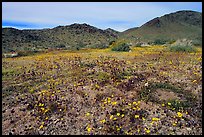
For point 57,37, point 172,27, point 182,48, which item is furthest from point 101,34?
point 182,48

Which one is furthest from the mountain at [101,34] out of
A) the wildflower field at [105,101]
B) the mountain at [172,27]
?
the wildflower field at [105,101]

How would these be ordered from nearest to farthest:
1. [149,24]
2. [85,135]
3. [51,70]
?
[85,135] < [51,70] < [149,24]

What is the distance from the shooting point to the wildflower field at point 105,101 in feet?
26.4

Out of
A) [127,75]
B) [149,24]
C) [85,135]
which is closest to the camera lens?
[85,135]

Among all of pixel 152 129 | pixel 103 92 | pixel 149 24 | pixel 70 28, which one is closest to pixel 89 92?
pixel 103 92

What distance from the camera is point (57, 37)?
59.6 m

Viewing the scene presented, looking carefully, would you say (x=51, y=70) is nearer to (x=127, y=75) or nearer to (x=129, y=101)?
(x=127, y=75)

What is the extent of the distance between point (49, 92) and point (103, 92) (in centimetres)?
209

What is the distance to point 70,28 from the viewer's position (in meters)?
68.4

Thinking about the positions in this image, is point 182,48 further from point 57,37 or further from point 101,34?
point 101,34

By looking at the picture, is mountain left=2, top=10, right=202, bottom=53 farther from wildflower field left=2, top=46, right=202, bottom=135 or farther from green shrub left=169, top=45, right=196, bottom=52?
wildflower field left=2, top=46, right=202, bottom=135

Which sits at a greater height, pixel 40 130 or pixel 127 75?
pixel 127 75

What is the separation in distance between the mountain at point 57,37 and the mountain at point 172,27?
12.8 meters

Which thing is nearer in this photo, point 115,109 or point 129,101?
point 115,109
